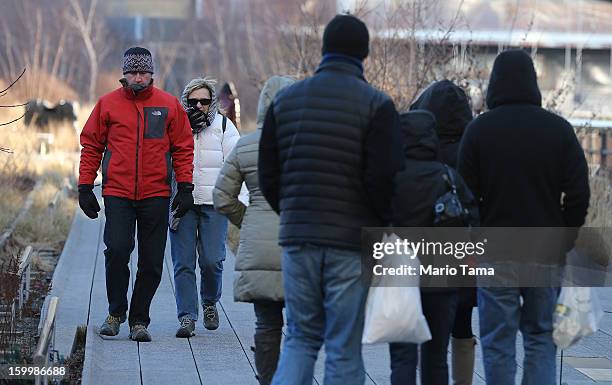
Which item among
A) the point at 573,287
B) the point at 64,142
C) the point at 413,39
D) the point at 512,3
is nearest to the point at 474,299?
the point at 573,287

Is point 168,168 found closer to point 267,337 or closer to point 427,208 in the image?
point 267,337

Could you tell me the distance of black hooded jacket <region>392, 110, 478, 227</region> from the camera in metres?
6.48

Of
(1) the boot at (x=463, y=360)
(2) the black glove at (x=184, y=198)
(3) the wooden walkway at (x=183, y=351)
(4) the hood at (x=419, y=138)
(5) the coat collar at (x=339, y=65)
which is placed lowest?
(3) the wooden walkway at (x=183, y=351)

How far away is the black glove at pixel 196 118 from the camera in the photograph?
9.57m

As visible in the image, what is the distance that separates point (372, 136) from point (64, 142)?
27919 millimetres

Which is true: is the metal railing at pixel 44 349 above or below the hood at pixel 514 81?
below

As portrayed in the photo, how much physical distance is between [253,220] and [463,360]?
138 centimetres

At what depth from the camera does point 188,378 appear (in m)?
8.20

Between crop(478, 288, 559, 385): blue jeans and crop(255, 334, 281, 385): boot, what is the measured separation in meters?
1.11

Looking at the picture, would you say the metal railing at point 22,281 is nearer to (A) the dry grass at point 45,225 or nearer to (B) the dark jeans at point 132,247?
(B) the dark jeans at point 132,247

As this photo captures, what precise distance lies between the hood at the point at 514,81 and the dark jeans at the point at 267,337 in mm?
1576

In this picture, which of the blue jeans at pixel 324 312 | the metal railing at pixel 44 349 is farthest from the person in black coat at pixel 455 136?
the metal railing at pixel 44 349

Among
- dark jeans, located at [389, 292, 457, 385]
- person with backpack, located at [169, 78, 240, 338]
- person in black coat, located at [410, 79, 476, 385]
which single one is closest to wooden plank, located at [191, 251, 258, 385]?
person with backpack, located at [169, 78, 240, 338]

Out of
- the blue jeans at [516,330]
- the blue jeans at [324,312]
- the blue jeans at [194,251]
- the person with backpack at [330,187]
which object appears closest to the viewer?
the person with backpack at [330,187]
